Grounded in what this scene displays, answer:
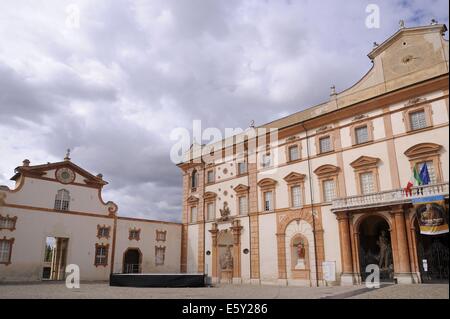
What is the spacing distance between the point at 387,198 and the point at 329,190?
15.5ft

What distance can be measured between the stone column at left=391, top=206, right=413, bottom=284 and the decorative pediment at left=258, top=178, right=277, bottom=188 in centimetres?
1008

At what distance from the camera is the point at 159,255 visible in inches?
1475

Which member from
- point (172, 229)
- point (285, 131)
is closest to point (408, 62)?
point (285, 131)

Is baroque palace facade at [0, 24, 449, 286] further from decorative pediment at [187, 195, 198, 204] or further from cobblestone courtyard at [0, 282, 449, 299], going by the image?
cobblestone courtyard at [0, 282, 449, 299]

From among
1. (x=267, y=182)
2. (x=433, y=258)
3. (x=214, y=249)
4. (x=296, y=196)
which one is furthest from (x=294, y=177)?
(x=433, y=258)

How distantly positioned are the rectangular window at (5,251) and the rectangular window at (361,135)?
2690 centimetres

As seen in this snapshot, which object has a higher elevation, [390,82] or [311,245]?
[390,82]

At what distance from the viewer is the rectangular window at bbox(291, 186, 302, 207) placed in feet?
94.7

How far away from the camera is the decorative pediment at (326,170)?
88.3 ft

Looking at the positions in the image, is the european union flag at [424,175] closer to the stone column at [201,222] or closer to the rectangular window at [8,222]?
the stone column at [201,222]

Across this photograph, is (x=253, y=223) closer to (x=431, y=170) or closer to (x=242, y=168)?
(x=242, y=168)

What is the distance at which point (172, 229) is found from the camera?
38375 millimetres

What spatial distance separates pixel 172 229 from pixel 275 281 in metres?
13.4

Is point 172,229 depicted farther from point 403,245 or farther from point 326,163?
point 403,245
